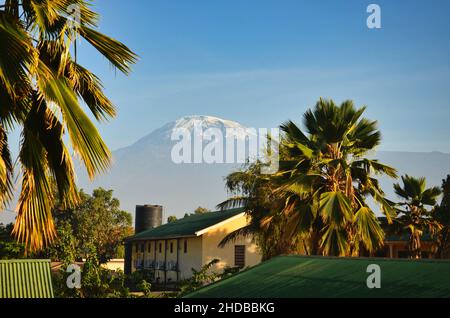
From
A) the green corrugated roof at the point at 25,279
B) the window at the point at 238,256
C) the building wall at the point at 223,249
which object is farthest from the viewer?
the window at the point at 238,256

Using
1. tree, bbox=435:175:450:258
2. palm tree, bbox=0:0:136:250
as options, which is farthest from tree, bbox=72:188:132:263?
palm tree, bbox=0:0:136:250

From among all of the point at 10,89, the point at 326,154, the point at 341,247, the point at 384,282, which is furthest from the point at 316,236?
the point at 10,89

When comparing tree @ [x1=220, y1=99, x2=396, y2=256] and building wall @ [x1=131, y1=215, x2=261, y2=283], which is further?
building wall @ [x1=131, y1=215, x2=261, y2=283]

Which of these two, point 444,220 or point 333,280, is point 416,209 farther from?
point 333,280

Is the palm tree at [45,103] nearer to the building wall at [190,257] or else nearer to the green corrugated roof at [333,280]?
the green corrugated roof at [333,280]

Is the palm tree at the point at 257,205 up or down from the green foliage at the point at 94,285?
up

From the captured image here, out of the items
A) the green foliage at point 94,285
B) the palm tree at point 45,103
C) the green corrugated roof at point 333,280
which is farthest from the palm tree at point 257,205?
the palm tree at point 45,103

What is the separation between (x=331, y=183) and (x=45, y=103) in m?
15.1

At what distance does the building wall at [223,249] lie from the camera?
36.3 metres

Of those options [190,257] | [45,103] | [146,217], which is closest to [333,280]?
[45,103]

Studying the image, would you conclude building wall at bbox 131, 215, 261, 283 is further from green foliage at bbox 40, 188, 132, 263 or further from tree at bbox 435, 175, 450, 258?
green foliage at bbox 40, 188, 132, 263

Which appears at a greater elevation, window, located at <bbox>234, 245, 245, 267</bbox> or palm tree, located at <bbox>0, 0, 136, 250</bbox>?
palm tree, located at <bbox>0, 0, 136, 250</bbox>

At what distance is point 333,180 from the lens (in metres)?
21.4

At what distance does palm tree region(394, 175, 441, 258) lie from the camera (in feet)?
109
